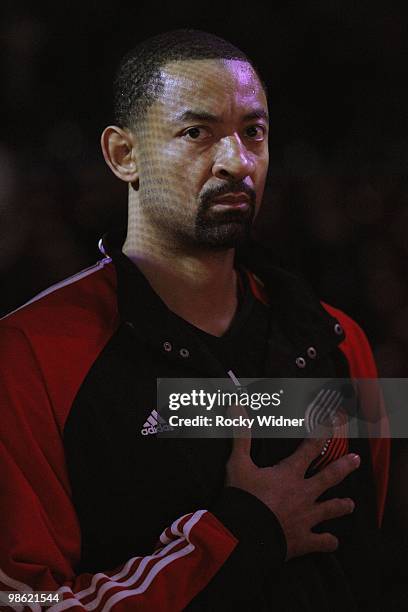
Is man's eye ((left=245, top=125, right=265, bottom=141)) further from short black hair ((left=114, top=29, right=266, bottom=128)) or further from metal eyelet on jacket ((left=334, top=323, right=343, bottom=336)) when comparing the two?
metal eyelet on jacket ((left=334, top=323, right=343, bottom=336))

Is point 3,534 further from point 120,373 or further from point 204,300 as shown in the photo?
point 204,300

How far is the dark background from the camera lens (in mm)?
1095

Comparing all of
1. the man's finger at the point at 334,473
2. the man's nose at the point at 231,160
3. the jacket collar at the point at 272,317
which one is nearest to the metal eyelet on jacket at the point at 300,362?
the jacket collar at the point at 272,317

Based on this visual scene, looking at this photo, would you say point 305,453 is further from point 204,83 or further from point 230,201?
point 204,83

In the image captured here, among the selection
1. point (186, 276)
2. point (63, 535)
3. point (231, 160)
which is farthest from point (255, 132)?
point (63, 535)

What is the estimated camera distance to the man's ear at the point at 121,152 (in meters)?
0.89

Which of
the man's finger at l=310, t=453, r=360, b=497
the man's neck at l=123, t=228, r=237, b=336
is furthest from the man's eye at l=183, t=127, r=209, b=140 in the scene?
the man's finger at l=310, t=453, r=360, b=497

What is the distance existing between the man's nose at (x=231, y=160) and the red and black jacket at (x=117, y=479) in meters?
0.13

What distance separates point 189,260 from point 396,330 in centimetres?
48

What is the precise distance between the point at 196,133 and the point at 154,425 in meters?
0.29

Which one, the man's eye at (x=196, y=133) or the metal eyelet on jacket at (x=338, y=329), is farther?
the metal eyelet on jacket at (x=338, y=329)

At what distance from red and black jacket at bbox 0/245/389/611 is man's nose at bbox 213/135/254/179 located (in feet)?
0.44

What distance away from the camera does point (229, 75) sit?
0.85 meters

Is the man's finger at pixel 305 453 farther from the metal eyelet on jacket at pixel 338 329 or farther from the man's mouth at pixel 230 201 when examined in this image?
the man's mouth at pixel 230 201
